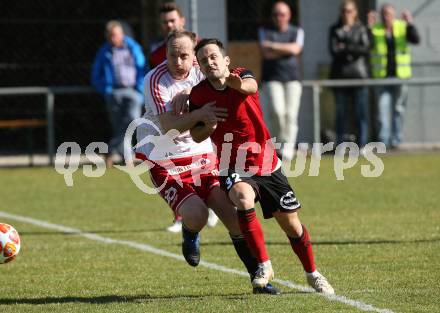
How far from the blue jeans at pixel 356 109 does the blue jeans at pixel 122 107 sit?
9.56ft

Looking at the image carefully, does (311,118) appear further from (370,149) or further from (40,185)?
(40,185)

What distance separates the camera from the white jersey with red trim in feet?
26.1

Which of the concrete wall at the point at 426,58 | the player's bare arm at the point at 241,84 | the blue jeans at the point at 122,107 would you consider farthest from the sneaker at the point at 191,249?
the concrete wall at the point at 426,58

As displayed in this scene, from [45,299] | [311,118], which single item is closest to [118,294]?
[45,299]

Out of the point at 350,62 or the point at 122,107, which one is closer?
the point at 122,107

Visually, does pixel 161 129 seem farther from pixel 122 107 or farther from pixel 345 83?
pixel 345 83

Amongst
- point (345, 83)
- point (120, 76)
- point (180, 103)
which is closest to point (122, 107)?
point (120, 76)

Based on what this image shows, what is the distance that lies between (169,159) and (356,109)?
30.0 feet

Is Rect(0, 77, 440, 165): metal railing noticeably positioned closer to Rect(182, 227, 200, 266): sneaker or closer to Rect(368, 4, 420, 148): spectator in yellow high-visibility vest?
Rect(368, 4, 420, 148): spectator in yellow high-visibility vest

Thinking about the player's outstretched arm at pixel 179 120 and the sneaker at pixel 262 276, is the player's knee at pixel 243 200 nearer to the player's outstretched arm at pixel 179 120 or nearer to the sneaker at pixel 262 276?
the sneaker at pixel 262 276

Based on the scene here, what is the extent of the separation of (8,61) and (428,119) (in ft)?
22.4

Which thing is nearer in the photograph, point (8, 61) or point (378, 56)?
point (378, 56)

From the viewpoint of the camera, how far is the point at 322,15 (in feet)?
62.2

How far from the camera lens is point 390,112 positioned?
1748 centimetres
